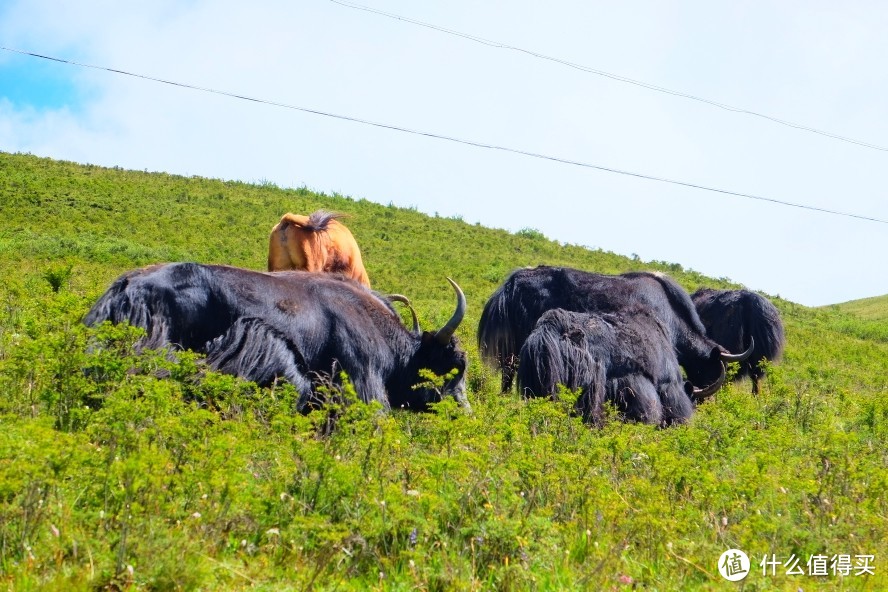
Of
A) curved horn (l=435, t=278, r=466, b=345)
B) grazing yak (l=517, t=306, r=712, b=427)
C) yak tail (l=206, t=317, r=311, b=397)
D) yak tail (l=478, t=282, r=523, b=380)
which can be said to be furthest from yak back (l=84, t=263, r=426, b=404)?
yak tail (l=478, t=282, r=523, b=380)

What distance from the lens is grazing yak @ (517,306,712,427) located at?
7.45m

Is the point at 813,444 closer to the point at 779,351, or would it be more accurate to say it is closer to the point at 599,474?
the point at 599,474

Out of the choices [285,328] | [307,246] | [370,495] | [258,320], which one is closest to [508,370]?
[307,246]

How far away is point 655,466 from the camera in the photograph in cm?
465

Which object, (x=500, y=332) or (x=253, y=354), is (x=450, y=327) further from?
(x=253, y=354)

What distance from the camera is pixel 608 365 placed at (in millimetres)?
7738

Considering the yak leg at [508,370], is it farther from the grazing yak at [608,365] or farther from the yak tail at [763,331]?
the yak tail at [763,331]

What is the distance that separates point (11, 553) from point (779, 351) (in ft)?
35.8

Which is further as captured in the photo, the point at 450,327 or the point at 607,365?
the point at 607,365

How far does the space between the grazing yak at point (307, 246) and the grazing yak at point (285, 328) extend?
4.08 feet

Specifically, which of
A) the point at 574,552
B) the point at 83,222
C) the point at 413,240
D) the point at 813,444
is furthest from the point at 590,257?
the point at 574,552

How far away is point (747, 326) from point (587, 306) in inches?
182
